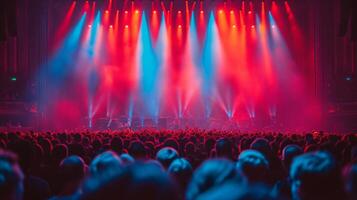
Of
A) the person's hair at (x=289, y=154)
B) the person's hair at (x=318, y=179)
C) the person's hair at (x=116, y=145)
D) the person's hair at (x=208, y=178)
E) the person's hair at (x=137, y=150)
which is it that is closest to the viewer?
the person's hair at (x=208, y=178)

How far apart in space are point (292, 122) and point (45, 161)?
21576 mm

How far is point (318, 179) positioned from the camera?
271 cm


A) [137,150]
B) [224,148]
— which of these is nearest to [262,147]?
[224,148]

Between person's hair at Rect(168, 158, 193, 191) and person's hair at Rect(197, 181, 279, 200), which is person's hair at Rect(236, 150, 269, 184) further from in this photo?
A: person's hair at Rect(197, 181, 279, 200)

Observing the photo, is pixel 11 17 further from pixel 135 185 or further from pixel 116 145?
pixel 135 185

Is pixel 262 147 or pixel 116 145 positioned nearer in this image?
pixel 262 147

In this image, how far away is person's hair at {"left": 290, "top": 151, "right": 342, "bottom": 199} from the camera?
2.70m

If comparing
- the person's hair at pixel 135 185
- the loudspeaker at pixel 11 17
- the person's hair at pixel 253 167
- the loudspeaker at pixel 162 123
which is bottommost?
the loudspeaker at pixel 162 123

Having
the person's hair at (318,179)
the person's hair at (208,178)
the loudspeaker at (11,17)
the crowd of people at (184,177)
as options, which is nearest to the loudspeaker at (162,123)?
the loudspeaker at (11,17)

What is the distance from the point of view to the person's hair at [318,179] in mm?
2703

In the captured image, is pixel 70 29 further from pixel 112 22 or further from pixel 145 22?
pixel 145 22

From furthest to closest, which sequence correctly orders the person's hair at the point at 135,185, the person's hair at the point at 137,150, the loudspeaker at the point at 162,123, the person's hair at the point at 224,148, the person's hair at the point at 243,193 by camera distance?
the loudspeaker at the point at 162,123
the person's hair at the point at 137,150
the person's hair at the point at 224,148
the person's hair at the point at 135,185
the person's hair at the point at 243,193

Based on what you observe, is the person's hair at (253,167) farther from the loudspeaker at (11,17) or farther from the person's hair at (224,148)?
the loudspeaker at (11,17)

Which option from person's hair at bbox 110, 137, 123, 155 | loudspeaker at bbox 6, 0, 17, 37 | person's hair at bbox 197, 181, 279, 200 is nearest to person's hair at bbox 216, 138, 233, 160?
person's hair at bbox 110, 137, 123, 155
